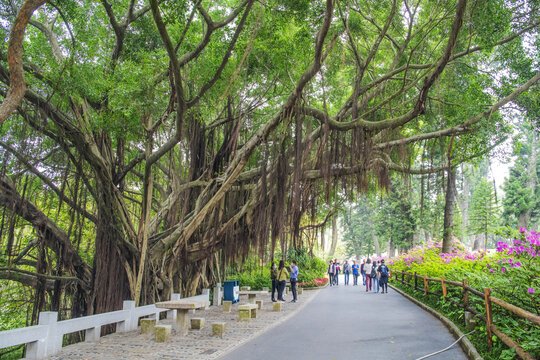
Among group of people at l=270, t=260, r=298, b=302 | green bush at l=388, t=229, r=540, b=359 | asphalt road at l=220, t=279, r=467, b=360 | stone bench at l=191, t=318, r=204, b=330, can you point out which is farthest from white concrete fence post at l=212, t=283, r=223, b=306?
green bush at l=388, t=229, r=540, b=359

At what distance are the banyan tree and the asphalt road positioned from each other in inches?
62.0

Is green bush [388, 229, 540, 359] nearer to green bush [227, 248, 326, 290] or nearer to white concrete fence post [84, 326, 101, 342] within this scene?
white concrete fence post [84, 326, 101, 342]

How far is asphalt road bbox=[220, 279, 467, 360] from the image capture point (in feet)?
15.7

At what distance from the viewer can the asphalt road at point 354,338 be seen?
4789mm

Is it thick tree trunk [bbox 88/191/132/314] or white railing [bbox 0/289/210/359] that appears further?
thick tree trunk [bbox 88/191/132/314]

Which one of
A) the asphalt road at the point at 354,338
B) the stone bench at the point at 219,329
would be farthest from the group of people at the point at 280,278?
the stone bench at the point at 219,329

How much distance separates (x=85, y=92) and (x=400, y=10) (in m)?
6.93

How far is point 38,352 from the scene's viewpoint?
459 cm

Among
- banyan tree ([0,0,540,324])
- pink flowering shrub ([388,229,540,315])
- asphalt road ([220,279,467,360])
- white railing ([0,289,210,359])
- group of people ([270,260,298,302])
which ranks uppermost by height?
banyan tree ([0,0,540,324])

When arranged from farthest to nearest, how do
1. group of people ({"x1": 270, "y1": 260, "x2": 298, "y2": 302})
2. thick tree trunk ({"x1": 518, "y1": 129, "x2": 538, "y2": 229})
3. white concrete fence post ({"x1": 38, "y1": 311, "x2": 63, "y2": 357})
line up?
thick tree trunk ({"x1": 518, "y1": 129, "x2": 538, "y2": 229}) < group of people ({"x1": 270, "y1": 260, "x2": 298, "y2": 302}) < white concrete fence post ({"x1": 38, "y1": 311, "x2": 63, "y2": 357})

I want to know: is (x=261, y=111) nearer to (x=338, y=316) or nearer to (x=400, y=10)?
(x=400, y=10)

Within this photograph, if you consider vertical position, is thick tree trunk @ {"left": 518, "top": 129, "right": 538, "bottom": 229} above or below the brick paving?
above

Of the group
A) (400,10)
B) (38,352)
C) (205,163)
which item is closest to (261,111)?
(205,163)

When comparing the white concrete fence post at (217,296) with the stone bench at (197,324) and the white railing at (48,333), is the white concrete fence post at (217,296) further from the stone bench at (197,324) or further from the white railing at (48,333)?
the white railing at (48,333)
